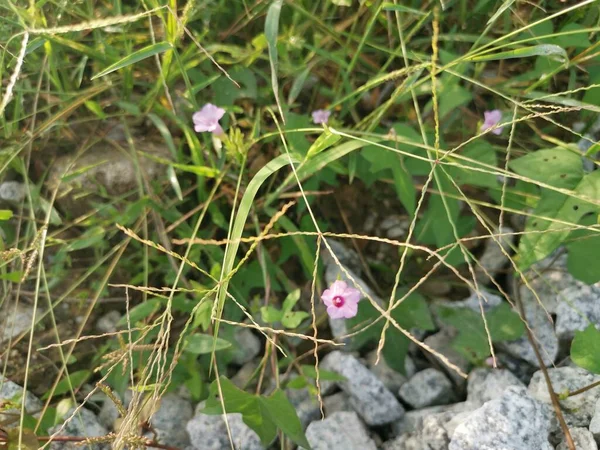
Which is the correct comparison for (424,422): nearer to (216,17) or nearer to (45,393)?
(45,393)

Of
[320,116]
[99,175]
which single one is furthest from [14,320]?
[320,116]

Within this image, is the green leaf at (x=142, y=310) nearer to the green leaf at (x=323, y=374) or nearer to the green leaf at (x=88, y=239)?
the green leaf at (x=88, y=239)

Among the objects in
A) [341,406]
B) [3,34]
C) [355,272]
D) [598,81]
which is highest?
[3,34]

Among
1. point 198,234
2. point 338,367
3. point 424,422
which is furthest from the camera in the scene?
point 198,234

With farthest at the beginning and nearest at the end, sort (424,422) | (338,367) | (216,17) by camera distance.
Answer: (216,17) < (338,367) < (424,422)

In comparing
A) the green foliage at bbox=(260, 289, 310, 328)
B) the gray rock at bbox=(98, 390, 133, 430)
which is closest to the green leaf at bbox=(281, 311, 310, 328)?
the green foliage at bbox=(260, 289, 310, 328)

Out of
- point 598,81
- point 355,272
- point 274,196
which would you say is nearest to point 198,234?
point 274,196

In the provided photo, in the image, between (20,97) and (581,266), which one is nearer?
(581,266)

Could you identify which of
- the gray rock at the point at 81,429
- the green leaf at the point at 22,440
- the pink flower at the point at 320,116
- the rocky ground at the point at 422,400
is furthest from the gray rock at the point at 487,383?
the green leaf at the point at 22,440
